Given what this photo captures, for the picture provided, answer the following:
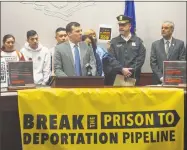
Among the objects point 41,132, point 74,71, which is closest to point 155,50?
point 74,71

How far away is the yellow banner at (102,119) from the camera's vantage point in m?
2.30

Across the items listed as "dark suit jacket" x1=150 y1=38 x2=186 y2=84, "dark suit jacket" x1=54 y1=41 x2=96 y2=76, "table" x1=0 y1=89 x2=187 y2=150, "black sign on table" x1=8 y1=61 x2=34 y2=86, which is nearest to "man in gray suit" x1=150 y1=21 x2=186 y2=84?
"dark suit jacket" x1=150 y1=38 x2=186 y2=84

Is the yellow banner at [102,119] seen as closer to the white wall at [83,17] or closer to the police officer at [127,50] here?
the police officer at [127,50]

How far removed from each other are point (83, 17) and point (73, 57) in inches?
86.0

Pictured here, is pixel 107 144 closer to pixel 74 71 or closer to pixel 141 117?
pixel 141 117

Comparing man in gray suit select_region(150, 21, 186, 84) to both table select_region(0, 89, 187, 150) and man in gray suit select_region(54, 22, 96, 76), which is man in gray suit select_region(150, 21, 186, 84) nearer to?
man in gray suit select_region(54, 22, 96, 76)

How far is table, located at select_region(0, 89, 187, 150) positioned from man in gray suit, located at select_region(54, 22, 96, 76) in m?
0.82

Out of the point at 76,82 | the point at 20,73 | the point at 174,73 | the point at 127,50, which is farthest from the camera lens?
the point at 127,50

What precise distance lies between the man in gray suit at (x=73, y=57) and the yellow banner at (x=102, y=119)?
91cm

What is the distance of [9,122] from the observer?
2.50 metres

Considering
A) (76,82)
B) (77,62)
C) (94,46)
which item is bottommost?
(76,82)

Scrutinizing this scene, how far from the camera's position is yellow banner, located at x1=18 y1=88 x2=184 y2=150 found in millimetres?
2301

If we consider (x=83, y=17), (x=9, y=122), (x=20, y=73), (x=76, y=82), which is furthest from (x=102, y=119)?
(x=83, y=17)

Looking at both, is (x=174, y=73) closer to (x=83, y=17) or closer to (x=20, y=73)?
(x=20, y=73)
